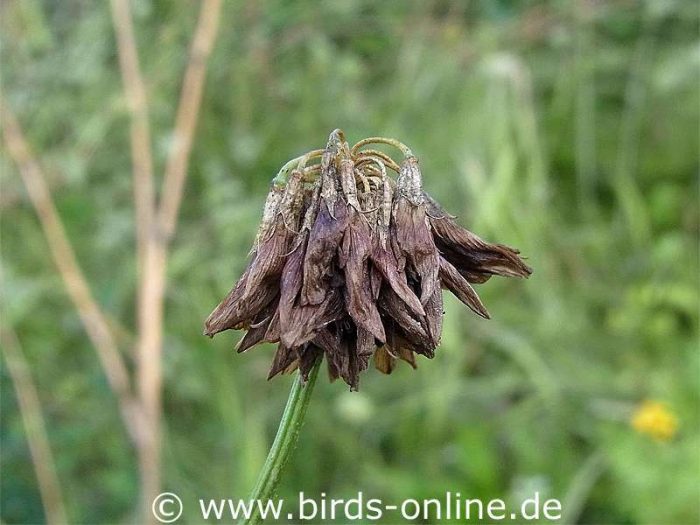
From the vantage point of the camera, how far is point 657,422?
8.30 ft

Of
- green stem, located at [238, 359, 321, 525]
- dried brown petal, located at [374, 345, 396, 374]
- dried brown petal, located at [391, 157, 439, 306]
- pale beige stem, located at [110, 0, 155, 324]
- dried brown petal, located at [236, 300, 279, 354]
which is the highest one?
pale beige stem, located at [110, 0, 155, 324]

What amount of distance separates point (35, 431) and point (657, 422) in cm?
168

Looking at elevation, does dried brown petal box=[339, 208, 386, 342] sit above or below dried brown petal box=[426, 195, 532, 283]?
below

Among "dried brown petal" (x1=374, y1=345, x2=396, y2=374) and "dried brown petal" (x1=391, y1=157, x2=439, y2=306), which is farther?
"dried brown petal" (x1=374, y1=345, x2=396, y2=374)

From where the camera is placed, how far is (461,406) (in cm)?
286

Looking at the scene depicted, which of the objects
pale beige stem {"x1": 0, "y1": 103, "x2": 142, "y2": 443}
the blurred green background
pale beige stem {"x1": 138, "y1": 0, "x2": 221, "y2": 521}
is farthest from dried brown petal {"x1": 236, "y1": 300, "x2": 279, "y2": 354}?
the blurred green background

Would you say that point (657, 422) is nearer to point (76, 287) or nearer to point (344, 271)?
point (76, 287)

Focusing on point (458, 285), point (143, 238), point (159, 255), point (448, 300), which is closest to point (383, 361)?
point (458, 285)

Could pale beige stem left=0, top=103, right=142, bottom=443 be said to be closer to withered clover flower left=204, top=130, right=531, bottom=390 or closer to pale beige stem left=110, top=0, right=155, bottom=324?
pale beige stem left=110, top=0, right=155, bottom=324

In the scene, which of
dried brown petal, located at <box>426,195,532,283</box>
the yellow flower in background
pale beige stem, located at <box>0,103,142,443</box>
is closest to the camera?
dried brown petal, located at <box>426,195,532,283</box>

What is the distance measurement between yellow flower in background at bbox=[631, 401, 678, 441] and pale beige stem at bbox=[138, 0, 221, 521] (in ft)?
4.38

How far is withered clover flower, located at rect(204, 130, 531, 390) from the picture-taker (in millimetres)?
992

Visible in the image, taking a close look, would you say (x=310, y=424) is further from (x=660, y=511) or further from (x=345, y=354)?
(x=345, y=354)

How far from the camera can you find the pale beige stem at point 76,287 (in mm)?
2303
